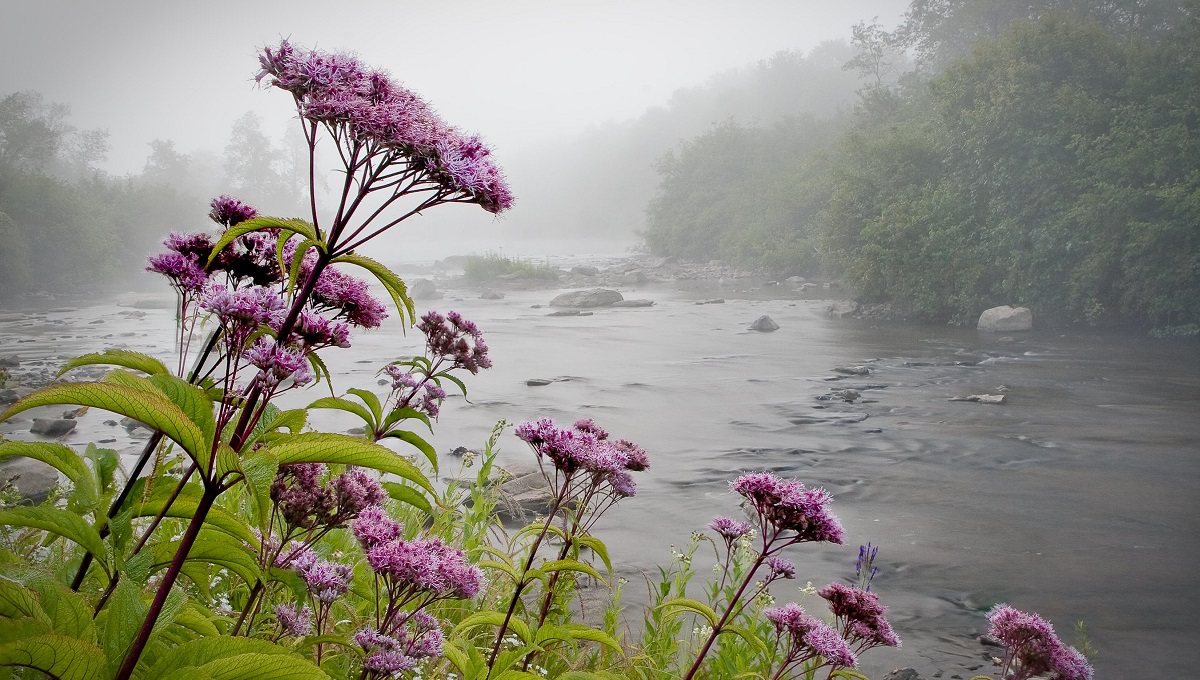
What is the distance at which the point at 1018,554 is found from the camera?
5.33 m

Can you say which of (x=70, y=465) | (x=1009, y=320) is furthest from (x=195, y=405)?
(x=1009, y=320)

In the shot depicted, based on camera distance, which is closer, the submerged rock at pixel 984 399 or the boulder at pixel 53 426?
the boulder at pixel 53 426

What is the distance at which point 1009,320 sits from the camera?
16.7 metres

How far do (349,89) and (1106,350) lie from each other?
664 inches

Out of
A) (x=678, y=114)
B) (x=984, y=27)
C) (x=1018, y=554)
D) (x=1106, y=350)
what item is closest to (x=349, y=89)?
(x=1018, y=554)

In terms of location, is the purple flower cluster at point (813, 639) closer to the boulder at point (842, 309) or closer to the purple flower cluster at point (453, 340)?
the purple flower cluster at point (453, 340)

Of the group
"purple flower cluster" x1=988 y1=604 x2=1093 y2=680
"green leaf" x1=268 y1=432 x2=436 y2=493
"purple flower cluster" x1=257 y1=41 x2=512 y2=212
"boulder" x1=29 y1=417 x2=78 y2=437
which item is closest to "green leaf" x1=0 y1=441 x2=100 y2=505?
"green leaf" x1=268 y1=432 x2=436 y2=493

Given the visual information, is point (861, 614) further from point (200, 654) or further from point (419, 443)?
point (200, 654)

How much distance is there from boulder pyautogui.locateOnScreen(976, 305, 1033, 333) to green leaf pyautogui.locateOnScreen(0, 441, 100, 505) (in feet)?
61.0

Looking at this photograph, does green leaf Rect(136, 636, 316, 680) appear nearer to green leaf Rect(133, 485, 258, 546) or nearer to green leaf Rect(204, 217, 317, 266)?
green leaf Rect(133, 485, 258, 546)

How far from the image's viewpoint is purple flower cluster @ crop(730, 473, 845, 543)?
60.6 inches

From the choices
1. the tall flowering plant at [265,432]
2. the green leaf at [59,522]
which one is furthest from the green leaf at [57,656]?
the green leaf at [59,522]

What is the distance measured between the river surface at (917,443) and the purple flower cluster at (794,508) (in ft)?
8.42

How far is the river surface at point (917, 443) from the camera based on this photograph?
181 inches
